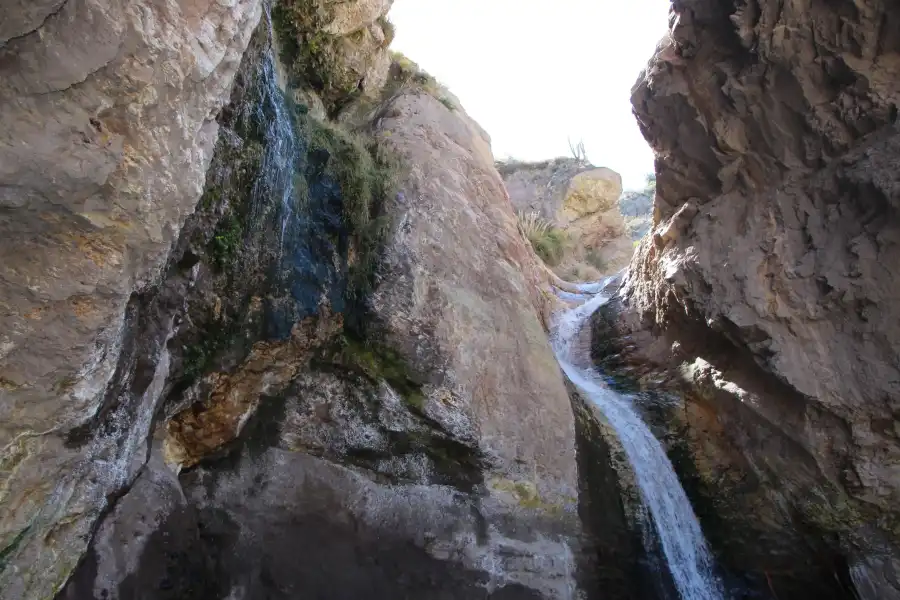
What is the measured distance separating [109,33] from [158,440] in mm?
3740

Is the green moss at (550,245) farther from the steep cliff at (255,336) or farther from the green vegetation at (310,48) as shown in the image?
the green vegetation at (310,48)

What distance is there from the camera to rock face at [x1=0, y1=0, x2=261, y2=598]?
262 centimetres

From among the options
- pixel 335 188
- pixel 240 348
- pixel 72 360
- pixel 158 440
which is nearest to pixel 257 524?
pixel 158 440

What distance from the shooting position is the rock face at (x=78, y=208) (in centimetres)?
262

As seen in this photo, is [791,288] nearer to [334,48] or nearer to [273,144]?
[273,144]

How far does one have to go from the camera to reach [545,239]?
65.2 ft

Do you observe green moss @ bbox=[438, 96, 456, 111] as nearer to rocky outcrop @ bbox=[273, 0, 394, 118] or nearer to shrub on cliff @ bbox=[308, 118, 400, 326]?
rocky outcrop @ bbox=[273, 0, 394, 118]

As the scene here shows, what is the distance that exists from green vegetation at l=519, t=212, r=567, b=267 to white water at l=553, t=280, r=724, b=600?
10580 mm

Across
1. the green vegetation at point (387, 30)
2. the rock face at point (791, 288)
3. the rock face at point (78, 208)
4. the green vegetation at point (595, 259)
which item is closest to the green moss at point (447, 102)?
the green vegetation at point (387, 30)

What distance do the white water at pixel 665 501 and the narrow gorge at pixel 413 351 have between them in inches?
1.4

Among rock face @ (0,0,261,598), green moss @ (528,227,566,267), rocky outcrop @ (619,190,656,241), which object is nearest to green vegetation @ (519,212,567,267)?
green moss @ (528,227,566,267)

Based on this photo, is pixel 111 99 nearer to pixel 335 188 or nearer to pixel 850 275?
pixel 335 188

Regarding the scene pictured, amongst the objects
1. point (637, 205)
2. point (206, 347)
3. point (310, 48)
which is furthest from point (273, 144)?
point (637, 205)

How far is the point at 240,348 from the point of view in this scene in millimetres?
5723
